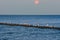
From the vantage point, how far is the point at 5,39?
69.6ft

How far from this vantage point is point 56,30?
29891 millimetres

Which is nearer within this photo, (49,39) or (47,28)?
(49,39)

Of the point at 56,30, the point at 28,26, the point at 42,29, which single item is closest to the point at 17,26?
the point at 28,26

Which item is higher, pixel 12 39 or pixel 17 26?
pixel 12 39

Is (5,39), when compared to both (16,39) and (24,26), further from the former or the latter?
(24,26)

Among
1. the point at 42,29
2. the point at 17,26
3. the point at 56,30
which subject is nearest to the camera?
the point at 56,30

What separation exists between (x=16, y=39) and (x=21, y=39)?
2.05 feet

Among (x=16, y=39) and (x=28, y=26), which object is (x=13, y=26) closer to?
(x=28, y=26)

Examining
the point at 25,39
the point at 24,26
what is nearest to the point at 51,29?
the point at 24,26

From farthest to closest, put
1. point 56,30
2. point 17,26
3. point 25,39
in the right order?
point 17,26 → point 56,30 → point 25,39

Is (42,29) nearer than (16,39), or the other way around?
(16,39)

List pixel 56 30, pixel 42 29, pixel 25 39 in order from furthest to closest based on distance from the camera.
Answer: pixel 42 29
pixel 56 30
pixel 25 39

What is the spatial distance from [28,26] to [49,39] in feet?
39.9

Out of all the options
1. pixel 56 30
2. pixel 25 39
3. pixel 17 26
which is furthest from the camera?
pixel 17 26
